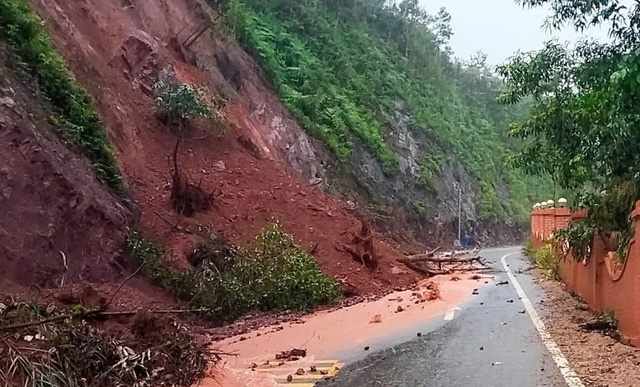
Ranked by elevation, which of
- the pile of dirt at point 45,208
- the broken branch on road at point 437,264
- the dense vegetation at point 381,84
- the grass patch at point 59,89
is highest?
the dense vegetation at point 381,84

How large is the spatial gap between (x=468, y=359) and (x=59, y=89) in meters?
9.82

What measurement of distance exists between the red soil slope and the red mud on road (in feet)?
7.41

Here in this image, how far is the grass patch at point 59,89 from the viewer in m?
14.0

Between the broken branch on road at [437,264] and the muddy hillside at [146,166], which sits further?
the broken branch on road at [437,264]

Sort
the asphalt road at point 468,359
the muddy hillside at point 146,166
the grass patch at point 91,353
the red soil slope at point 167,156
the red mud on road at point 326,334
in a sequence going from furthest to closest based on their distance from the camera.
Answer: the red soil slope at point 167,156 < the muddy hillside at point 146,166 < the red mud on road at point 326,334 < the asphalt road at point 468,359 < the grass patch at point 91,353

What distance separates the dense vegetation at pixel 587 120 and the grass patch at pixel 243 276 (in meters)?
5.02

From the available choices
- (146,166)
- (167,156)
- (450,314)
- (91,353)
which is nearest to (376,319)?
(450,314)

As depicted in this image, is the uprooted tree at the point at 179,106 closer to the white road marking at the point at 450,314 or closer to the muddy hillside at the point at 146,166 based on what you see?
the muddy hillside at the point at 146,166

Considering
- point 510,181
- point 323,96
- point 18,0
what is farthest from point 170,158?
point 510,181

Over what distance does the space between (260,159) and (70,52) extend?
6.33m

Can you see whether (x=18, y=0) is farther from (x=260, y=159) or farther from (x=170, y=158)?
(x=260, y=159)

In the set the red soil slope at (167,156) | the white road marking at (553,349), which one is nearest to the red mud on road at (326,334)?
the white road marking at (553,349)

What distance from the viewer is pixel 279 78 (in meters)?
30.2

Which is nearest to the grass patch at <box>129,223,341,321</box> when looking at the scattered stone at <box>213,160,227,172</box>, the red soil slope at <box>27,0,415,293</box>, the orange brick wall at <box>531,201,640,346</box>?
the red soil slope at <box>27,0,415,293</box>
